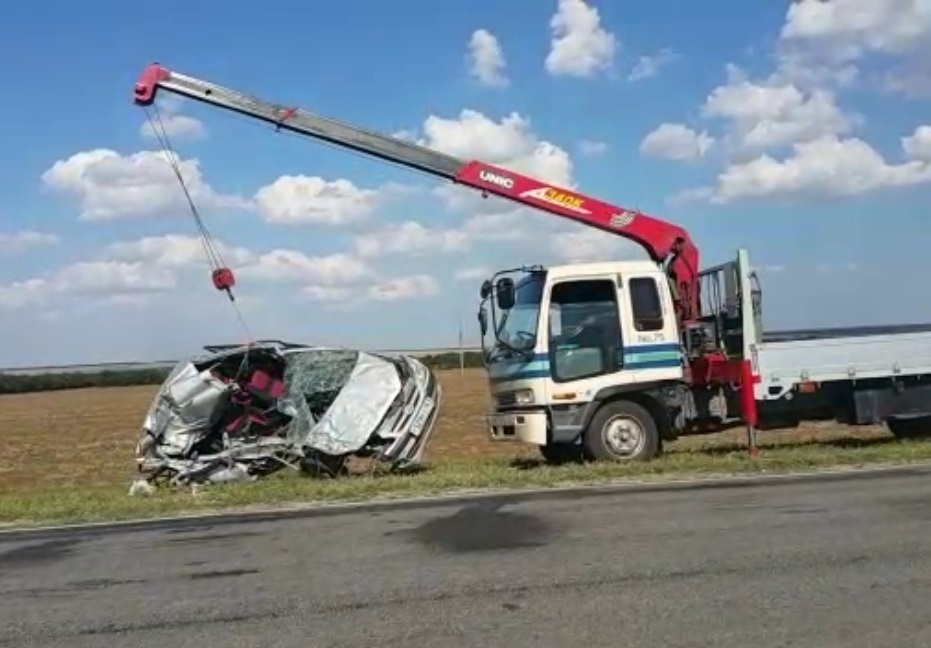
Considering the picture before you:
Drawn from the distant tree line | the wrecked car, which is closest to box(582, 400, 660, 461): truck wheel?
the wrecked car

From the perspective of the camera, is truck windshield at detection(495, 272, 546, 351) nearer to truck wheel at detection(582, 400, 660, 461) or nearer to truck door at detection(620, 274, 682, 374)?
truck door at detection(620, 274, 682, 374)

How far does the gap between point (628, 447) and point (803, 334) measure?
342cm

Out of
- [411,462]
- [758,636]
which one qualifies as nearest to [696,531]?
[758,636]

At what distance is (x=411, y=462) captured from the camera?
1606cm

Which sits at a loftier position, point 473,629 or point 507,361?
point 507,361

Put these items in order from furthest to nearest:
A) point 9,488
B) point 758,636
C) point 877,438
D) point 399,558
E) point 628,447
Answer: point 9,488
point 877,438
point 628,447
point 399,558
point 758,636

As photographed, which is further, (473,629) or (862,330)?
(862,330)

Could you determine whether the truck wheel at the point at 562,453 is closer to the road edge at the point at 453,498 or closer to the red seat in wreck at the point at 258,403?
the road edge at the point at 453,498

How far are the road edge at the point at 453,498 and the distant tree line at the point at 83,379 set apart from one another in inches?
3381

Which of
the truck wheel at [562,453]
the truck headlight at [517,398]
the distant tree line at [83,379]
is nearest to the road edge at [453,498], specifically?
the truck headlight at [517,398]

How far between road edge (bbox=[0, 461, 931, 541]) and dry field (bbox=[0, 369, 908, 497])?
9.93 feet

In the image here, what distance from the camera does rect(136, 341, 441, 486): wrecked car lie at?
1588 cm

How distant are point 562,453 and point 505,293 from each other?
2594mm

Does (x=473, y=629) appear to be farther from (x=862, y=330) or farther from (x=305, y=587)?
(x=862, y=330)
